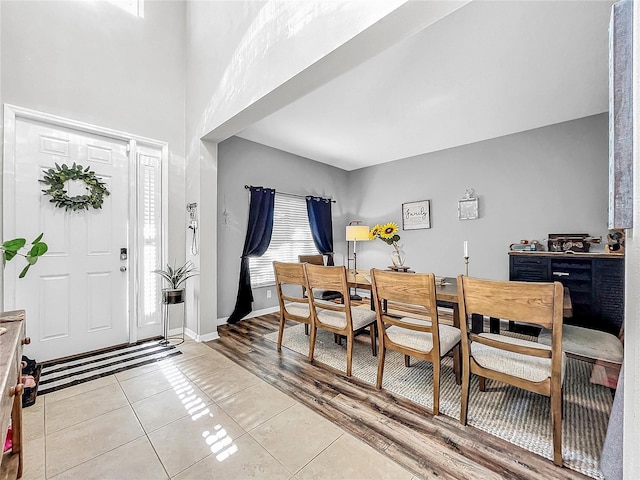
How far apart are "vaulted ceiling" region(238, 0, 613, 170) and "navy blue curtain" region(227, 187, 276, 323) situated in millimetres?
864

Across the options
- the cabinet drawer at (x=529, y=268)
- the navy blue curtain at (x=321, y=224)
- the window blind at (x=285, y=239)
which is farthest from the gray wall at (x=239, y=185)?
the cabinet drawer at (x=529, y=268)

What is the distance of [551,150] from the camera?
11.8ft

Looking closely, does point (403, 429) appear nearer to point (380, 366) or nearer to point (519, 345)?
point (380, 366)

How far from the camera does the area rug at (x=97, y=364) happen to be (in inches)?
90.3

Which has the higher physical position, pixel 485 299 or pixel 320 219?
pixel 320 219

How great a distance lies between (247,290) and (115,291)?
1.57 meters

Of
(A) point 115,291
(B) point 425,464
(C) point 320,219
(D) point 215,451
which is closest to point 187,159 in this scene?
(A) point 115,291

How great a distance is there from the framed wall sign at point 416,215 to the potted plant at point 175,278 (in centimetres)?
356

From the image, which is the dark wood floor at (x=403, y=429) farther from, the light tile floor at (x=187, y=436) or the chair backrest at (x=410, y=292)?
the chair backrest at (x=410, y=292)

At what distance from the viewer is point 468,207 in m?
4.25

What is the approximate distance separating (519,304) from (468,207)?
10.5 ft

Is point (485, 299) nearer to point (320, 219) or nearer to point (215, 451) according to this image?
point (215, 451)

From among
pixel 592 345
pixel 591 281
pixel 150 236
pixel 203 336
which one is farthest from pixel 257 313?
pixel 591 281

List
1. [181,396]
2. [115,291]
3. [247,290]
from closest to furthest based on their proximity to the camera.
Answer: [181,396]
[115,291]
[247,290]
